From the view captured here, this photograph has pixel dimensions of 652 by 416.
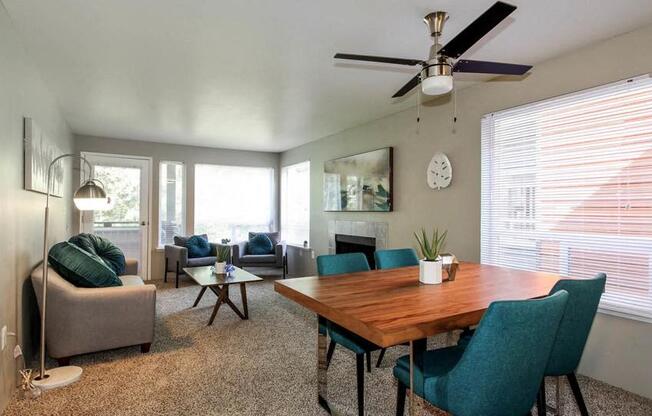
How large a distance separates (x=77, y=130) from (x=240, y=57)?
4.00 m

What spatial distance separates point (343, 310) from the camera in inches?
56.8

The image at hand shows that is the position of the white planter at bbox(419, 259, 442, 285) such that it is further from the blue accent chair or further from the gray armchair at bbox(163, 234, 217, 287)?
the gray armchair at bbox(163, 234, 217, 287)

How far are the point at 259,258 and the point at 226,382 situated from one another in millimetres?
3475

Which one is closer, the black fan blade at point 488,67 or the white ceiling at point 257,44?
the black fan blade at point 488,67

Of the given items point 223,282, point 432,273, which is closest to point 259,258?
point 223,282

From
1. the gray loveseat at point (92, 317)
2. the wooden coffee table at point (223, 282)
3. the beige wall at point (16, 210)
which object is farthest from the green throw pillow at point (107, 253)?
the gray loveseat at point (92, 317)

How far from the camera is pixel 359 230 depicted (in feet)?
16.3

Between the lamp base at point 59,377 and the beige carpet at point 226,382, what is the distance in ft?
0.17

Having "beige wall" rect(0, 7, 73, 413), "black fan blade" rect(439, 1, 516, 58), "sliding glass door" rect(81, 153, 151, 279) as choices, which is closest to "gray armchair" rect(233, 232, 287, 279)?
"sliding glass door" rect(81, 153, 151, 279)

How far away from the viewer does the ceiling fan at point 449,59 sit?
1.51 metres

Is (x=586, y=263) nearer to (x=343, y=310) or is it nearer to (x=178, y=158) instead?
(x=343, y=310)

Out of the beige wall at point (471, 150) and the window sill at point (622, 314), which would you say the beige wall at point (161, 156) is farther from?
the window sill at point (622, 314)

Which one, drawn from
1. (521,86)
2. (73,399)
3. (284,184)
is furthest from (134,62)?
(284,184)

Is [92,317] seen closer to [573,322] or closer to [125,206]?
[573,322]
